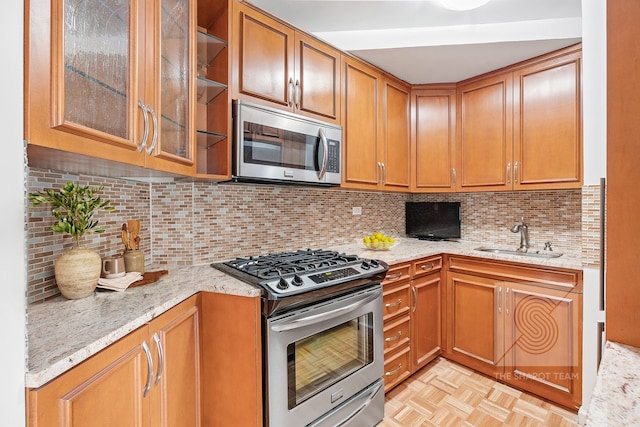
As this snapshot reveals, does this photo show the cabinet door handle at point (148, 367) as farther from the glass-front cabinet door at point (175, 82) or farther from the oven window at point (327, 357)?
the glass-front cabinet door at point (175, 82)

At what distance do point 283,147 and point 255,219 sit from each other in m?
0.57

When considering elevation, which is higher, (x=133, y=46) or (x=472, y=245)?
(x=133, y=46)

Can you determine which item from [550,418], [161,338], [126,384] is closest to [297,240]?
[161,338]

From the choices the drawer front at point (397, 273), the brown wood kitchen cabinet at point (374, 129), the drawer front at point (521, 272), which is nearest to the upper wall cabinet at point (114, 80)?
the brown wood kitchen cabinet at point (374, 129)

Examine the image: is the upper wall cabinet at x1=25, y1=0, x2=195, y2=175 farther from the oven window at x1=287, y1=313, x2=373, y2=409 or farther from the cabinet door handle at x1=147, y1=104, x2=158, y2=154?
the oven window at x1=287, y1=313, x2=373, y2=409

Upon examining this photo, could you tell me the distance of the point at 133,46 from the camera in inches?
43.8

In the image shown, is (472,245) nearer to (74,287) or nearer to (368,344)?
(368,344)

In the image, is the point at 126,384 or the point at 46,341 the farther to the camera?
the point at 126,384

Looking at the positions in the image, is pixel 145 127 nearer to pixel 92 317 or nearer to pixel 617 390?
pixel 92 317

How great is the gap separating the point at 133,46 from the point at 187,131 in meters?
0.44

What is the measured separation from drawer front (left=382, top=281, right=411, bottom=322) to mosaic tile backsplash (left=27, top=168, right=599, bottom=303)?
683 millimetres

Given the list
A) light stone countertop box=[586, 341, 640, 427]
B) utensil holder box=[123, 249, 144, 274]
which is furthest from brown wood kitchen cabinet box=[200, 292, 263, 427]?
light stone countertop box=[586, 341, 640, 427]

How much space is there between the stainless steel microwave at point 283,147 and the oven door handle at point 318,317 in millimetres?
780

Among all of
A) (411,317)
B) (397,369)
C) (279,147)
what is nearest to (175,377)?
(279,147)
